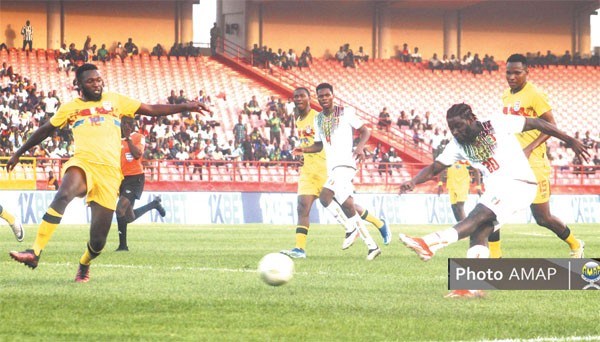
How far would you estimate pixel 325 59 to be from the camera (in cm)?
5334

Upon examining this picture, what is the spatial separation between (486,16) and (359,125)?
4629cm

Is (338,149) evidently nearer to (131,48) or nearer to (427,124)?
(427,124)

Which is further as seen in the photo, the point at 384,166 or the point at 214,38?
the point at 214,38

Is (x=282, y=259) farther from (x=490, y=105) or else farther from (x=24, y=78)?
(x=490, y=105)

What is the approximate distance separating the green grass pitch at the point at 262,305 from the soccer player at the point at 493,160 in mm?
670

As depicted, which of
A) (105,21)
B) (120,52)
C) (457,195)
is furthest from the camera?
(105,21)

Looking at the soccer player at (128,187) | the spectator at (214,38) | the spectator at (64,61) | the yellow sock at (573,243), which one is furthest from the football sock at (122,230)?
Answer: the spectator at (214,38)

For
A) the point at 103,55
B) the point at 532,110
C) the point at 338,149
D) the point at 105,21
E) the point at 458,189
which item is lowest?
the point at 458,189

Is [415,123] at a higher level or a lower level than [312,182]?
higher

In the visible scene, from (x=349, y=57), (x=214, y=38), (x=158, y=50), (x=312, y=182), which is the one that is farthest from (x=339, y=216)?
(x=214, y=38)

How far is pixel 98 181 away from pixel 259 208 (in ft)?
74.3

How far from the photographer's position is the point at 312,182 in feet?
52.6

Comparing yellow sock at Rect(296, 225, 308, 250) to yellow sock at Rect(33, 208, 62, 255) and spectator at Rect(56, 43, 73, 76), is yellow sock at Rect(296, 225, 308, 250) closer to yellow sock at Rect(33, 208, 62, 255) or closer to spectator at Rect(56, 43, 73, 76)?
yellow sock at Rect(33, 208, 62, 255)

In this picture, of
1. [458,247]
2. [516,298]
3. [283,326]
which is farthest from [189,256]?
[283,326]
